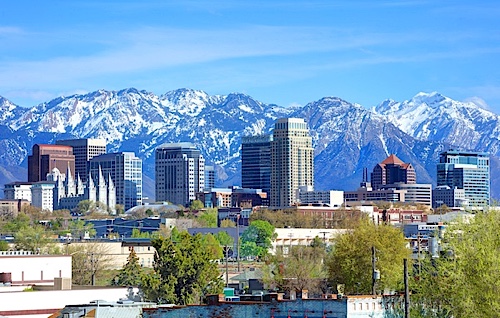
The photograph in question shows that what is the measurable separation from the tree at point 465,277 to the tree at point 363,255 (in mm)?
32485

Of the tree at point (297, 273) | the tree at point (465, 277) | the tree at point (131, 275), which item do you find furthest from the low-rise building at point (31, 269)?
the tree at point (465, 277)

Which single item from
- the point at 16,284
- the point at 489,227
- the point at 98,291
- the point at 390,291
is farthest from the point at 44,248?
the point at 489,227

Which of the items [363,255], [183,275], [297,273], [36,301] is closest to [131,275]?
[297,273]

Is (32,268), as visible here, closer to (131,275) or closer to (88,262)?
(131,275)

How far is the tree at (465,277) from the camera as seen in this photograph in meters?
63.6

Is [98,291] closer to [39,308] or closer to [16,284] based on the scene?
[39,308]

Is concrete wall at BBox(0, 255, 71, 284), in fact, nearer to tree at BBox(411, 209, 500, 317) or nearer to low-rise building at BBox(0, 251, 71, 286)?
low-rise building at BBox(0, 251, 71, 286)

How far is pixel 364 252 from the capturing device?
110 m

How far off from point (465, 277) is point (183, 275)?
43.6 m

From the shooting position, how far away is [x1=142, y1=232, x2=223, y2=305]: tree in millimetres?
103812

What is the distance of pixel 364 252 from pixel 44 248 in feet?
273

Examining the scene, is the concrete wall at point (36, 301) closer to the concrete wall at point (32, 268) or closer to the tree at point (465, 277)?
the concrete wall at point (32, 268)

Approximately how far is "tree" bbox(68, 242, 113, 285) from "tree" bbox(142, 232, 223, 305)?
29.0 meters

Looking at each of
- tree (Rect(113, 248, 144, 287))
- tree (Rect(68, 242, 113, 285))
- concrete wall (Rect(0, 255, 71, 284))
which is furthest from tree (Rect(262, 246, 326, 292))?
concrete wall (Rect(0, 255, 71, 284))
